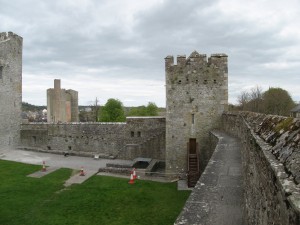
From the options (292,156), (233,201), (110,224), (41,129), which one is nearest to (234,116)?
(110,224)

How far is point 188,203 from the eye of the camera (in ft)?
16.4

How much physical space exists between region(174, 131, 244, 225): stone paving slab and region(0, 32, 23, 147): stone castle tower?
62.7 feet

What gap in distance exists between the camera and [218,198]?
5582 millimetres

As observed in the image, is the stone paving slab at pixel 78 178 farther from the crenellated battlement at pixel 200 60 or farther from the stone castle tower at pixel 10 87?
the stone castle tower at pixel 10 87

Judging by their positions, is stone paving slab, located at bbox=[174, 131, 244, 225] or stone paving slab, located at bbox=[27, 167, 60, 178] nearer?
stone paving slab, located at bbox=[174, 131, 244, 225]

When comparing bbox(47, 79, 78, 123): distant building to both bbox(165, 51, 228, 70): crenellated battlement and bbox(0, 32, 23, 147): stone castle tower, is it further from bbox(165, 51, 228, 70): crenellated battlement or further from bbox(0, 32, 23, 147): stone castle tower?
bbox(165, 51, 228, 70): crenellated battlement

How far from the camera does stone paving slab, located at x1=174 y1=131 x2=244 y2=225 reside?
4.59 metres

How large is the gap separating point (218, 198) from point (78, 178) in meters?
11.4

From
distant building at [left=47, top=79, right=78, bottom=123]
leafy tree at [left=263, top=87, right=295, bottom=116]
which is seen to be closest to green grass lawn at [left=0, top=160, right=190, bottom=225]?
distant building at [left=47, top=79, right=78, bottom=123]

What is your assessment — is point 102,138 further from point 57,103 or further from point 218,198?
point 218,198

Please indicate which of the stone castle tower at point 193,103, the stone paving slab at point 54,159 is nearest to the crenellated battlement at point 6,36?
the stone paving slab at point 54,159

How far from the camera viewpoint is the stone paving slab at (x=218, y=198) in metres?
4.59

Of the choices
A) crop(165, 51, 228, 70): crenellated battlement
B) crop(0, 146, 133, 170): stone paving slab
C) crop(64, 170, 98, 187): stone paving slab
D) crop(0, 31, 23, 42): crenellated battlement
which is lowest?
crop(64, 170, 98, 187): stone paving slab

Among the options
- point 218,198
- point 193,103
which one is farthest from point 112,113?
point 218,198
